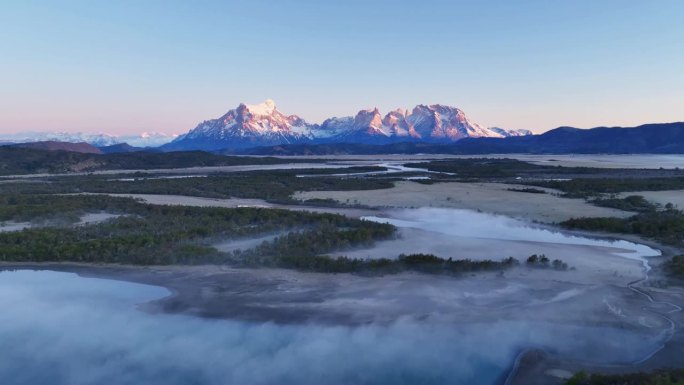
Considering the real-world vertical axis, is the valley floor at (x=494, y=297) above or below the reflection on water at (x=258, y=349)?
above

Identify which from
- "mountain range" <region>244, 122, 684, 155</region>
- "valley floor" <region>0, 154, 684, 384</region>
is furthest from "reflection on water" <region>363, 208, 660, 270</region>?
"mountain range" <region>244, 122, 684, 155</region>

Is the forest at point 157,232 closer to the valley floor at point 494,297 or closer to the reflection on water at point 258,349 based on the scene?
the valley floor at point 494,297

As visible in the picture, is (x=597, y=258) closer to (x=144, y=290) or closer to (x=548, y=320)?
(x=548, y=320)

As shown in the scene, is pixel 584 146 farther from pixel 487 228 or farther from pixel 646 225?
pixel 487 228

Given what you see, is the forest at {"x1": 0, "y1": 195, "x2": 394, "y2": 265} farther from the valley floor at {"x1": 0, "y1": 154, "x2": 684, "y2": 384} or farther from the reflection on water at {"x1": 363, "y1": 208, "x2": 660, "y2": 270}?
→ the reflection on water at {"x1": 363, "y1": 208, "x2": 660, "y2": 270}

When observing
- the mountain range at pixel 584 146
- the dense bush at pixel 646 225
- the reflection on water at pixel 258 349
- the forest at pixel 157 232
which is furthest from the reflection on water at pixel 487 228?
the mountain range at pixel 584 146
